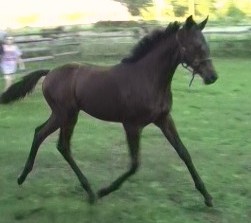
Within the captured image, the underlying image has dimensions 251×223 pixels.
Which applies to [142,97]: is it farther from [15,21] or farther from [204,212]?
[15,21]

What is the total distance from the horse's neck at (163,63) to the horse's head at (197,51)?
0.16 metres

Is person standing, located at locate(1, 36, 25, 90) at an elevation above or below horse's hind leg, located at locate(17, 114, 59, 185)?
below

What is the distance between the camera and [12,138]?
32.1ft

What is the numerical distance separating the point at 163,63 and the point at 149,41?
283 millimetres

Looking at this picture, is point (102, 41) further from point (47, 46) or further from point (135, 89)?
point (135, 89)

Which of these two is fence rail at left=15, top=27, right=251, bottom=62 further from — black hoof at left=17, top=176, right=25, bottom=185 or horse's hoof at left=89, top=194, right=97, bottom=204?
horse's hoof at left=89, top=194, right=97, bottom=204

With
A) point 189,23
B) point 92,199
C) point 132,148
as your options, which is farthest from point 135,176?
point 189,23

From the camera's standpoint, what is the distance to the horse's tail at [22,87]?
735 centimetres

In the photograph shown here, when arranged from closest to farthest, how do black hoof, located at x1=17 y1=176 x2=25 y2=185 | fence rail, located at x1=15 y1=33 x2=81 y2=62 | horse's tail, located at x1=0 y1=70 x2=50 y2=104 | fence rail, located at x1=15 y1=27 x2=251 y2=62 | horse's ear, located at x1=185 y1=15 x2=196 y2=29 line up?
horse's ear, located at x1=185 y1=15 x2=196 y2=29 → black hoof, located at x1=17 y1=176 x2=25 y2=185 → horse's tail, located at x1=0 y1=70 x2=50 y2=104 → fence rail, located at x1=15 y1=33 x2=81 y2=62 → fence rail, located at x1=15 y1=27 x2=251 y2=62

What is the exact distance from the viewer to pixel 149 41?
660 cm

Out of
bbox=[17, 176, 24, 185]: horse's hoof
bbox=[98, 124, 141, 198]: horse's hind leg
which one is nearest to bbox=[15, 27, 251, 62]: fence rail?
bbox=[17, 176, 24, 185]: horse's hoof

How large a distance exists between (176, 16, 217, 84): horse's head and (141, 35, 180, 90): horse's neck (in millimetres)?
165

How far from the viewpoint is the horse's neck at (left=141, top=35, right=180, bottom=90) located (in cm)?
646

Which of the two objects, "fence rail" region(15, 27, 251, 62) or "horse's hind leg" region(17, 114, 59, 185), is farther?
"fence rail" region(15, 27, 251, 62)
